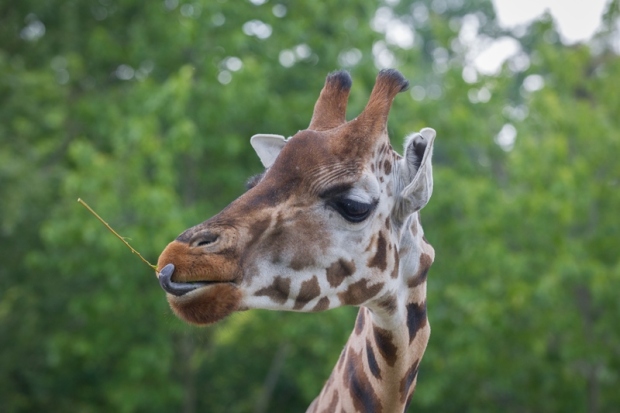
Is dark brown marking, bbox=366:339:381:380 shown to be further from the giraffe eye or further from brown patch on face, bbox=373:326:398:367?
the giraffe eye

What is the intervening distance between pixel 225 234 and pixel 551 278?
11.7 metres

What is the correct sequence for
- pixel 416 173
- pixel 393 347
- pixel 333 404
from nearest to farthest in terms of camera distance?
pixel 416 173 < pixel 393 347 < pixel 333 404

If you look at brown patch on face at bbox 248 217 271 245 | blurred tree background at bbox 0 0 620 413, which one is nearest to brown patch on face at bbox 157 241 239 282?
brown patch on face at bbox 248 217 271 245

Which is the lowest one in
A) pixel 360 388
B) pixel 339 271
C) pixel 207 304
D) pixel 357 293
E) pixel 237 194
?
pixel 237 194

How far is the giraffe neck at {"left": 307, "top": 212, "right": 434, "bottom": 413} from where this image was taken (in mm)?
A: 4109

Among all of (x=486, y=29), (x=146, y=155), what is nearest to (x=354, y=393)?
(x=146, y=155)

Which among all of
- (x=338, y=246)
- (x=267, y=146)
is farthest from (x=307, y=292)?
(x=267, y=146)

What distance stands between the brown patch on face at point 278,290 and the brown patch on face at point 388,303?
1.60ft

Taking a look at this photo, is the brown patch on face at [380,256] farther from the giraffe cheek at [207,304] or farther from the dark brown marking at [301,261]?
the giraffe cheek at [207,304]

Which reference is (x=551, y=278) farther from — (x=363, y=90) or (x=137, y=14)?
(x=137, y=14)

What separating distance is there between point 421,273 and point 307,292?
64 cm

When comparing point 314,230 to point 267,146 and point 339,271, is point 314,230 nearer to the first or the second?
point 339,271

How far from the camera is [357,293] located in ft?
12.8

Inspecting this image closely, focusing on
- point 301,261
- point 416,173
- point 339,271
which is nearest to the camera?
point 301,261
